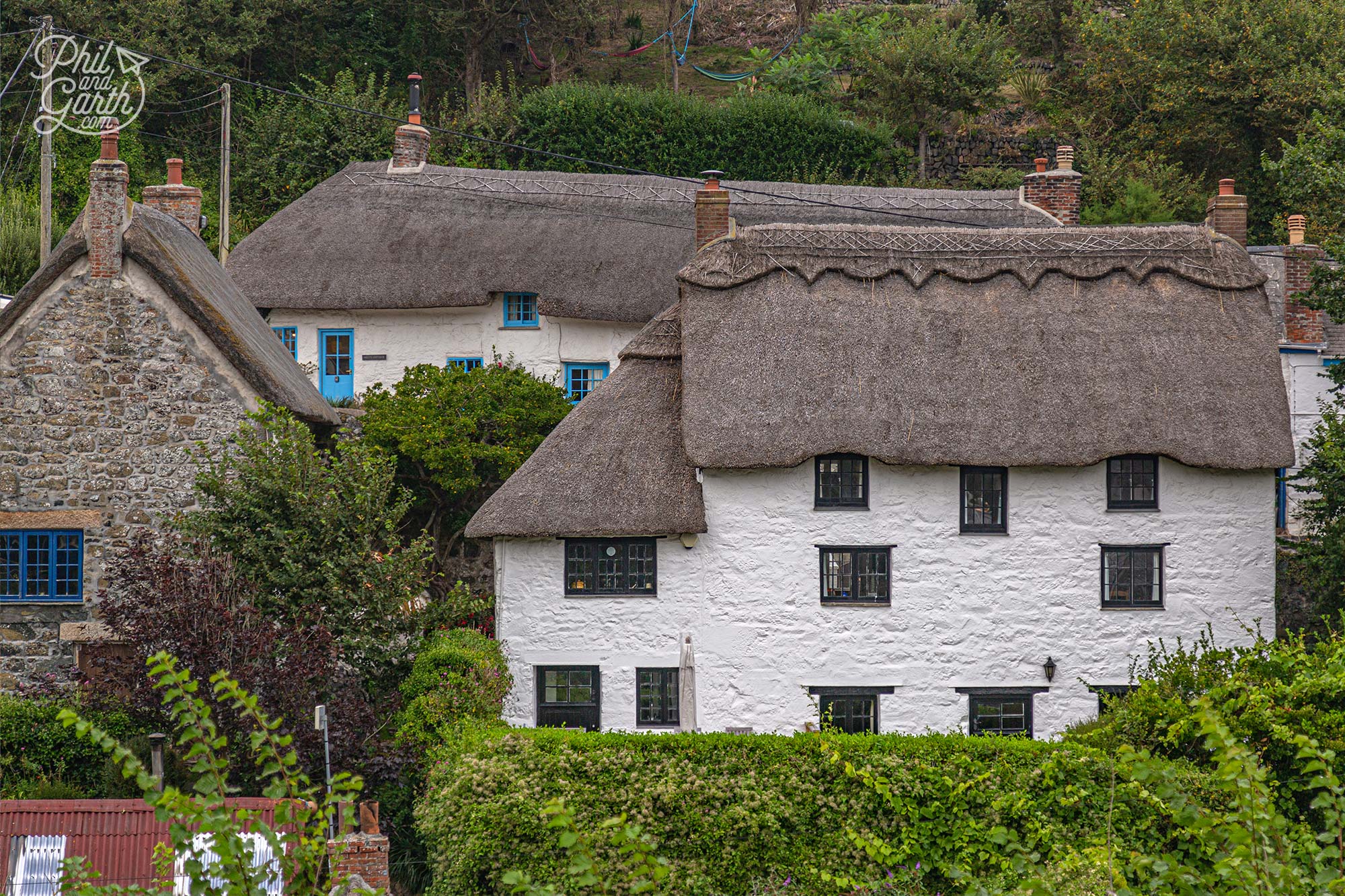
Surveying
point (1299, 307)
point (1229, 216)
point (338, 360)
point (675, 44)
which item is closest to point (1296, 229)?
point (1299, 307)

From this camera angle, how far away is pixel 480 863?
1332cm

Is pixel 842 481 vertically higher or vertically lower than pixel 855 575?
higher

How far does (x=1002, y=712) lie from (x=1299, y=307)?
1273 centimetres

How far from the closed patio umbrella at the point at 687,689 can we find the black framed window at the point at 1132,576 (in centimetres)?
590

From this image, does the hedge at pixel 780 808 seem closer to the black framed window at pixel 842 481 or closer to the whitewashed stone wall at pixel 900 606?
the whitewashed stone wall at pixel 900 606

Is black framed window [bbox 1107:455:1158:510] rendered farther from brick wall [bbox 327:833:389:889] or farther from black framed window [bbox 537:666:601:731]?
brick wall [bbox 327:833:389:889]

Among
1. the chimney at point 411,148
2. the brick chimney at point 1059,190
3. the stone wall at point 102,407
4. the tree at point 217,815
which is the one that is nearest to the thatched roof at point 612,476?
the stone wall at point 102,407

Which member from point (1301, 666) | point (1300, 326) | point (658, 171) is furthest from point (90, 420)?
point (1300, 326)

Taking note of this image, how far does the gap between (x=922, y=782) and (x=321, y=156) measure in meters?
25.8

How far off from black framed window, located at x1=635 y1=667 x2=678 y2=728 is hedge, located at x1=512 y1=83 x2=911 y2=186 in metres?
18.6

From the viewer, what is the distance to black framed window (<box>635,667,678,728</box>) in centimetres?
1852

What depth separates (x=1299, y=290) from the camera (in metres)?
25.7

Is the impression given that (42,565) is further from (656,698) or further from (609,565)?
(656,698)

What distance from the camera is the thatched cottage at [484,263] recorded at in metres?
25.9
